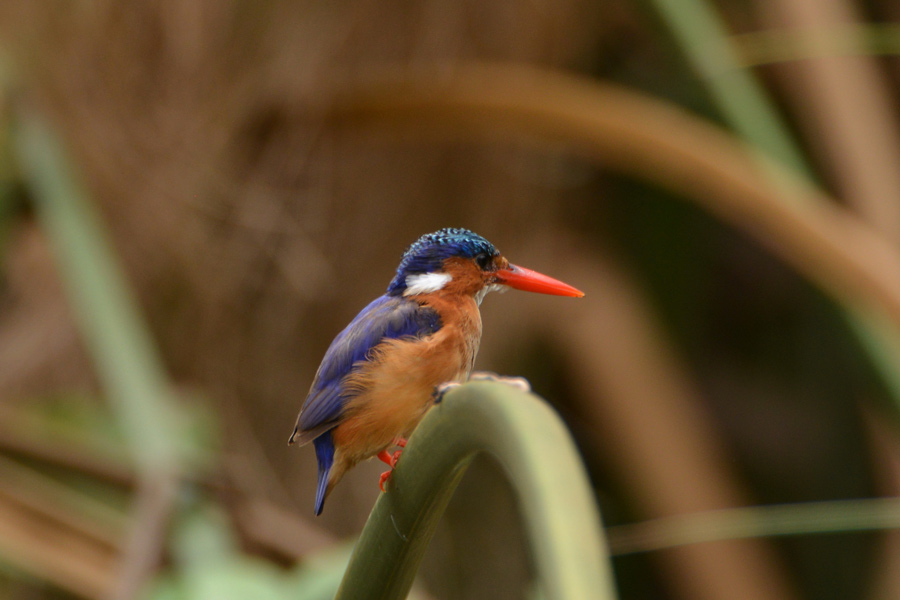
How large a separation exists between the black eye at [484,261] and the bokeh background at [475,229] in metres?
0.74

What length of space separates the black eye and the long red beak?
15 millimetres

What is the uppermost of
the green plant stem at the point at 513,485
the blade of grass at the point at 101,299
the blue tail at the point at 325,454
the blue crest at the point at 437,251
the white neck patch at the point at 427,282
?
the blade of grass at the point at 101,299

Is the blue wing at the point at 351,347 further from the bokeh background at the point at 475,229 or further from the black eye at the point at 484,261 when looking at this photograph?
the bokeh background at the point at 475,229

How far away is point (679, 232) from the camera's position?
2.73 m

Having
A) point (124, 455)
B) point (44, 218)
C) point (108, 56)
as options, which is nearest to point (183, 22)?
point (108, 56)

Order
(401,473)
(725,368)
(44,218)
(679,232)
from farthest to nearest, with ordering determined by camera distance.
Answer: (725,368) < (679,232) < (44,218) < (401,473)

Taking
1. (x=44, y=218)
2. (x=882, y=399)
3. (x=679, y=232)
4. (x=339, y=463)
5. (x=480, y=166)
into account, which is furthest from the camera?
(x=679, y=232)

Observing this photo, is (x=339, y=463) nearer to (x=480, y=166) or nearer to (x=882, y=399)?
(x=882, y=399)

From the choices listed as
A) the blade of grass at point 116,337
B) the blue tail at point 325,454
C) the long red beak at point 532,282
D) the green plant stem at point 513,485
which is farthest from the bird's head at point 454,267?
the blade of grass at point 116,337

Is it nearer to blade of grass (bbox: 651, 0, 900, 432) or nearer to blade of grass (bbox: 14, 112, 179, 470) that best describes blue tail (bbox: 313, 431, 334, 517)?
blade of grass (bbox: 14, 112, 179, 470)

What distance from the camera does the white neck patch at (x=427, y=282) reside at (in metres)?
0.98

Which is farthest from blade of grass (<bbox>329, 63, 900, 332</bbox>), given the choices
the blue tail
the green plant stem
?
the green plant stem

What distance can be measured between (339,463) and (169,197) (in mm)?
1478

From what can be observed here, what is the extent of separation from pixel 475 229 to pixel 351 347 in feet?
5.16
